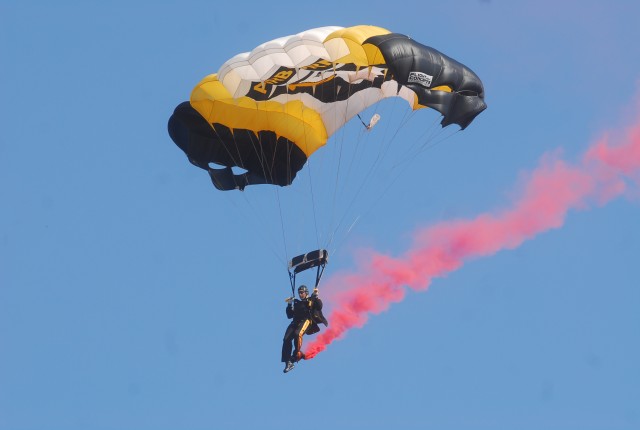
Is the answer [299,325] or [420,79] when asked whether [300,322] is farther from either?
[420,79]

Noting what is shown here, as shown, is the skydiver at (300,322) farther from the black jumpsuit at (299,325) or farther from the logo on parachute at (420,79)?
the logo on parachute at (420,79)

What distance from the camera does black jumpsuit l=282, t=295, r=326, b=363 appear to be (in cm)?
2917

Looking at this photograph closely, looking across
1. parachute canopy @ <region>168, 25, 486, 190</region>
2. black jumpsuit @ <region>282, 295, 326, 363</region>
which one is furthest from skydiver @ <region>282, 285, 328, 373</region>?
parachute canopy @ <region>168, 25, 486, 190</region>

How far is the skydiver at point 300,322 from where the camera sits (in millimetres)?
29172

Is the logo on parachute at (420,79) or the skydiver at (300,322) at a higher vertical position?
the logo on parachute at (420,79)

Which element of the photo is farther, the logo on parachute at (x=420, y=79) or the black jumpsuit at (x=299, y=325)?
the black jumpsuit at (x=299, y=325)

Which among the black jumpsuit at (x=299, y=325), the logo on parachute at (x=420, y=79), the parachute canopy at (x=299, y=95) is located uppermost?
the parachute canopy at (x=299, y=95)

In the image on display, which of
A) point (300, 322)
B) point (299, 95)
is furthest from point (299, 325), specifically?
point (299, 95)

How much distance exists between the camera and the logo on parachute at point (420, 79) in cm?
2845

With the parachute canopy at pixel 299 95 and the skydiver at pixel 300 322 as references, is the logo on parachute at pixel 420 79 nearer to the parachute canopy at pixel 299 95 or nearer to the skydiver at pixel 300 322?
the parachute canopy at pixel 299 95

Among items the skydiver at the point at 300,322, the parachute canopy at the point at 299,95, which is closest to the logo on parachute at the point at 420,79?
the parachute canopy at the point at 299,95

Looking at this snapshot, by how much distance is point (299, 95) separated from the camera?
99.4ft

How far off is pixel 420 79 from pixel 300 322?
4369mm

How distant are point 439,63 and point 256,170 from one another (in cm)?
435
